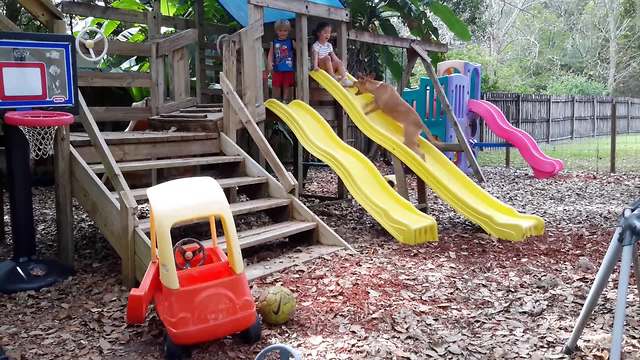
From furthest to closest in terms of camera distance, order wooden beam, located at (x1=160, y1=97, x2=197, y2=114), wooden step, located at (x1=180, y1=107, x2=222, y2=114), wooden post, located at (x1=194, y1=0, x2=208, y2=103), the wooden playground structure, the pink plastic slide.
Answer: the pink plastic slide → wooden post, located at (x1=194, y1=0, x2=208, y2=103) → wooden beam, located at (x1=160, y1=97, x2=197, y2=114) → wooden step, located at (x1=180, y1=107, x2=222, y2=114) → the wooden playground structure

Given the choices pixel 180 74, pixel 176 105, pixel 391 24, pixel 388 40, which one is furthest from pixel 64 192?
pixel 391 24

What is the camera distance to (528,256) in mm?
5090

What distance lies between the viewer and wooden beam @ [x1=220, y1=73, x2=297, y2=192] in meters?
5.50

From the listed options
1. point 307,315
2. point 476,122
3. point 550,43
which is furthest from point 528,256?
point 550,43

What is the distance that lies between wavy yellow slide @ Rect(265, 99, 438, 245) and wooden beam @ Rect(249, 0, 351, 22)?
41.7 inches

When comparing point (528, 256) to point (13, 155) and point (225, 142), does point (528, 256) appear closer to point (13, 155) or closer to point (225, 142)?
point (225, 142)

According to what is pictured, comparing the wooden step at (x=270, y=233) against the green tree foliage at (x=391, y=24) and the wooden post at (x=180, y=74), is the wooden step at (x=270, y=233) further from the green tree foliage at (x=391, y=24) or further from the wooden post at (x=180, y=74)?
the green tree foliage at (x=391, y=24)

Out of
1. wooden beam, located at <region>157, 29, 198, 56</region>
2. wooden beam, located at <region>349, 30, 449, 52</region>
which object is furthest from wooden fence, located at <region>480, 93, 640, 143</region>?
wooden beam, located at <region>157, 29, 198, 56</region>

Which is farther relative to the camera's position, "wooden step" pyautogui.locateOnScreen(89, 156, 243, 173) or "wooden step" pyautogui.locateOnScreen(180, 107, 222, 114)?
"wooden step" pyautogui.locateOnScreen(180, 107, 222, 114)

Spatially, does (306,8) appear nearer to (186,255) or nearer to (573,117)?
(186,255)

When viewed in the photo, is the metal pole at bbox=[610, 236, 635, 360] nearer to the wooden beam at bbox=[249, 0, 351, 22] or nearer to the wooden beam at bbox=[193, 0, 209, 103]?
the wooden beam at bbox=[249, 0, 351, 22]

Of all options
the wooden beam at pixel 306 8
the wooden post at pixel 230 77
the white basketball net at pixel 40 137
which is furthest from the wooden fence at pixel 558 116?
the white basketball net at pixel 40 137

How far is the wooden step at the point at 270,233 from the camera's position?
15.2 feet

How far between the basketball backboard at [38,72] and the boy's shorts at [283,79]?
320cm
